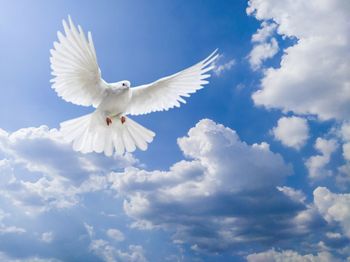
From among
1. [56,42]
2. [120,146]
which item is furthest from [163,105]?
[56,42]

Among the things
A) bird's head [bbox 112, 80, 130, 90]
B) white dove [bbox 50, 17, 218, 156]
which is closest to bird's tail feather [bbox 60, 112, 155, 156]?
white dove [bbox 50, 17, 218, 156]

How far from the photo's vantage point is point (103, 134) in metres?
17.3

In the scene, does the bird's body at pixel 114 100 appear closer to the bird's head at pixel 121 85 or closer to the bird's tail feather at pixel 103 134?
the bird's head at pixel 121 85

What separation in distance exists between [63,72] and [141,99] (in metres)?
3.55

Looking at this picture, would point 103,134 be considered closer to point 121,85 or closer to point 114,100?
point 114,100

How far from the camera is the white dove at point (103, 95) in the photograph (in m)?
15.1

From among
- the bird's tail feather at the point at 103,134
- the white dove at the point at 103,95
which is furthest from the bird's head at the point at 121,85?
the bird's tail feather at the point at 103,134

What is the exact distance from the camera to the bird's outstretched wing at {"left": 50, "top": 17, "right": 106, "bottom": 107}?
14.3m

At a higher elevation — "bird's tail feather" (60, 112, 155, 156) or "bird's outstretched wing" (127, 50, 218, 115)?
"bird's outstretched wing" (127, 50, 218, 115)

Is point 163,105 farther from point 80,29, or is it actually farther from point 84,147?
point 80,29

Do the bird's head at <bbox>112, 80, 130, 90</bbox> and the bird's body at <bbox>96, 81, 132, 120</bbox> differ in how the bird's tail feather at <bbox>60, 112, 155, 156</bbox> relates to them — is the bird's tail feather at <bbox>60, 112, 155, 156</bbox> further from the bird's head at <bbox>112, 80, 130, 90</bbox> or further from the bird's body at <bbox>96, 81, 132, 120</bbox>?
the bird's head at <bbox>112, 80, 130, 90</bbox>

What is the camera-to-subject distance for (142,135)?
58.7 ft

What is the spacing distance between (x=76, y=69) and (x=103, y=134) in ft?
9.16

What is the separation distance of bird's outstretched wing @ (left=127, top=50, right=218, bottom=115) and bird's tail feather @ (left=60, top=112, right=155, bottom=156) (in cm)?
88
